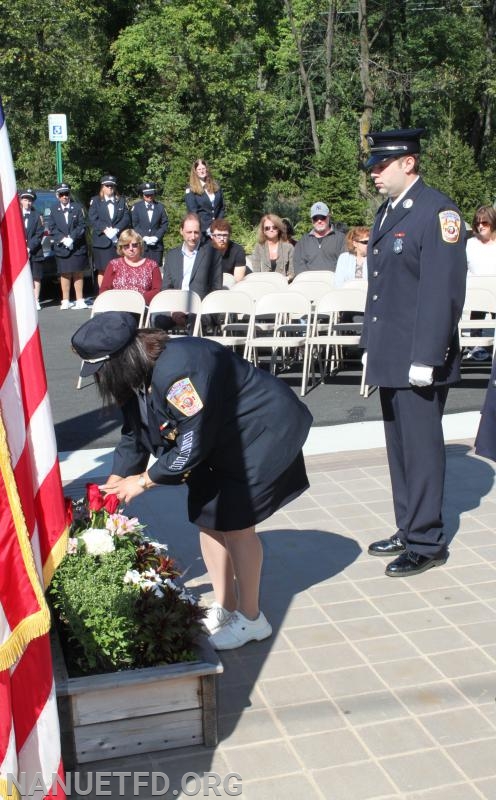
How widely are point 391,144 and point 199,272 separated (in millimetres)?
5710

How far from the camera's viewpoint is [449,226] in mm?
→ 4762

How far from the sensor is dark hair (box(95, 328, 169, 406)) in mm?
3574

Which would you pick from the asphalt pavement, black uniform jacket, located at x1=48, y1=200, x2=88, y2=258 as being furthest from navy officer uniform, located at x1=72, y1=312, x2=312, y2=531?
black uniform jacket, located at x1=48, y1=200, x2=88, y2=258

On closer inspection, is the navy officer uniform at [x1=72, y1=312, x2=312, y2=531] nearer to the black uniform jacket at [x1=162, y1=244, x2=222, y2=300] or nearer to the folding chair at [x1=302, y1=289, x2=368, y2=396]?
the folding chair at [x1=302, y1=289, x2=368, y2=396]

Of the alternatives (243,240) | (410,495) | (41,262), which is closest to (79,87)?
(243,240)

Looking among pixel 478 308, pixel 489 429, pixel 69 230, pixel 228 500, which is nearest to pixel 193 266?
pixel 478 308

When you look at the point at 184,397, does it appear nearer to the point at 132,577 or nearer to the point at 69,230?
the point at 132,577

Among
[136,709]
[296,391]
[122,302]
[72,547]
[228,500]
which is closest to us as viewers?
[136,709]

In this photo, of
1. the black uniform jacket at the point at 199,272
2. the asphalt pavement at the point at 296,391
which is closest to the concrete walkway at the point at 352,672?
→ the asphalt pavement at the point at 296,391

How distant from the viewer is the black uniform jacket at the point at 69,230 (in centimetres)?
1543

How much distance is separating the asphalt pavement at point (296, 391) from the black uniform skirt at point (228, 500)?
10.8ft

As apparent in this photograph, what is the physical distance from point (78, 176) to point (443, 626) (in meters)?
28.2

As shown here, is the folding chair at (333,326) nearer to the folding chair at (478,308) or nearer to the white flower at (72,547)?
the folding chair at (478,308)

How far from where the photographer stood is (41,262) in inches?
637
